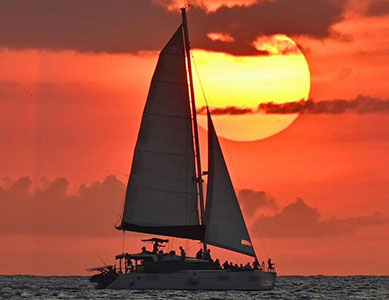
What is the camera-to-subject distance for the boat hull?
97438 mm

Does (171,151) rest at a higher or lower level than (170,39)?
lower

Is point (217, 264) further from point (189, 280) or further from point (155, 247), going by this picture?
point (155, 247)

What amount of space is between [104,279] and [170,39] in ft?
68.2

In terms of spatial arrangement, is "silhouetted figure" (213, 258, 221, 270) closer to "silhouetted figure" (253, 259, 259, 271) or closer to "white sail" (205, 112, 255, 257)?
"white sail" (205, 112, 255, 257)

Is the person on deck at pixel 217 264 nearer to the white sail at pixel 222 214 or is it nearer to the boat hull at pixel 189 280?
the boat hull at pixel 189 280

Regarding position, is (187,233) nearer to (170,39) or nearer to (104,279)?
(104,279)

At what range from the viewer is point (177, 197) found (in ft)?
326

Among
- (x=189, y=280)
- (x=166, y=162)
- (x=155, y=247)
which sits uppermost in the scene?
(x=166, y=162)

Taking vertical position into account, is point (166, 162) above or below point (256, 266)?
above

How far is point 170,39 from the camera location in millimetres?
98688

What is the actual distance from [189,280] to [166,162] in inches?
386

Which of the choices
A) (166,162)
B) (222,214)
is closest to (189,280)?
(222,214)

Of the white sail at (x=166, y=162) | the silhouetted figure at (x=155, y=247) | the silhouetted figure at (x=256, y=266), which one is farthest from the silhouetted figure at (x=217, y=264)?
the silhouetted figure at (x=155, y=247)

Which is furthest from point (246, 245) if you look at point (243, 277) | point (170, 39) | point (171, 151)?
point (170, 39)
